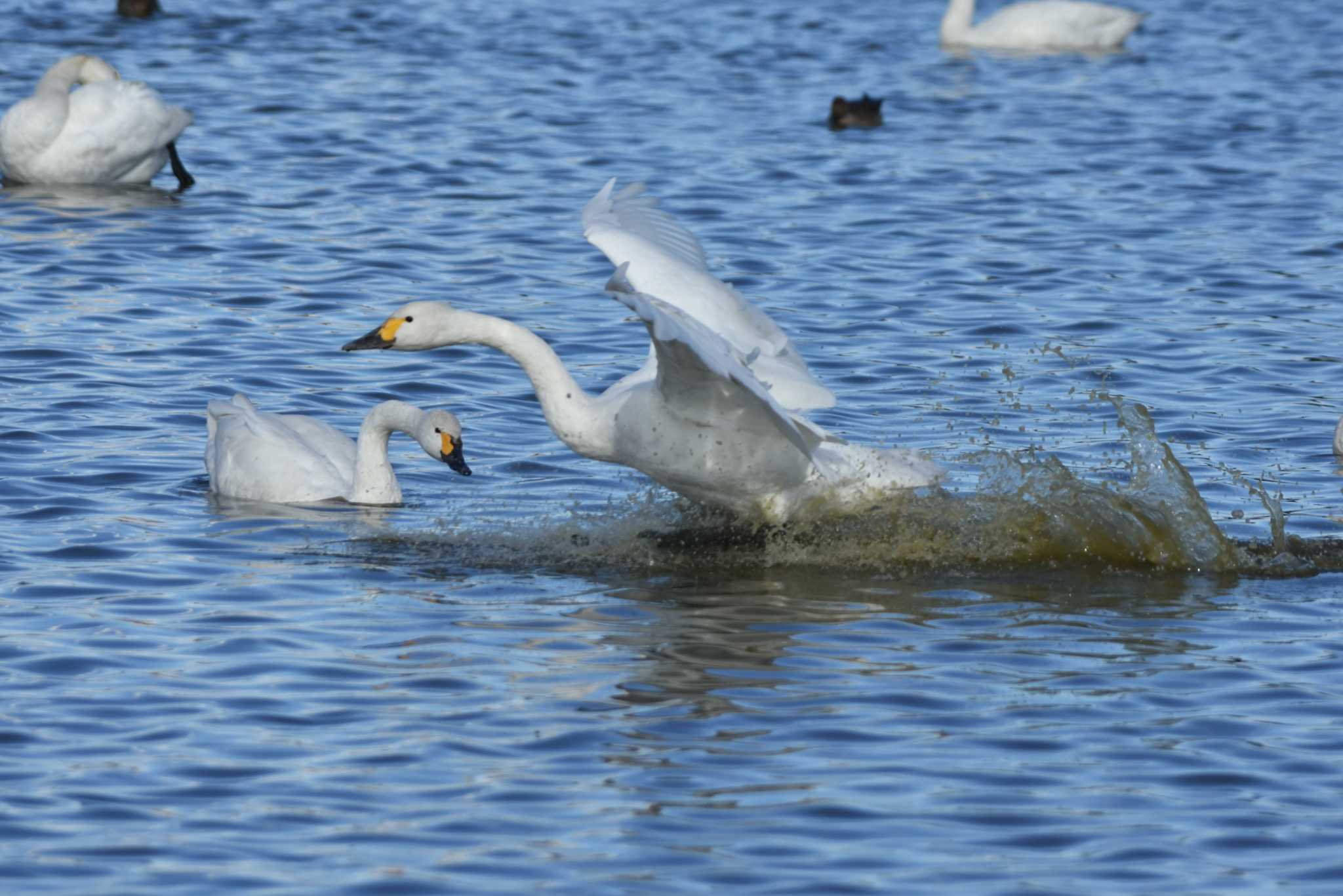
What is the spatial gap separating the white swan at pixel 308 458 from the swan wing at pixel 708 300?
1.09 meters

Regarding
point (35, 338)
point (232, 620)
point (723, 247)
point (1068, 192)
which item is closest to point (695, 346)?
point (232, 620)

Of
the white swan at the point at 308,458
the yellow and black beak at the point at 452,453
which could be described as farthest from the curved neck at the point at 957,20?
the yellow and black beak at the point at 452,453

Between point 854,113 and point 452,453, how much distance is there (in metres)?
10.3

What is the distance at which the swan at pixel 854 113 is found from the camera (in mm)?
19016

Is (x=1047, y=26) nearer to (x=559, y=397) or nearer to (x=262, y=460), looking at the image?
(x=262, y=460)

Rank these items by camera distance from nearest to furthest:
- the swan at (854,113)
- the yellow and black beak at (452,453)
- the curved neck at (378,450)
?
the yellow and black beak at (452,453) < the curved neck at (378,450) < the swan at (854,113)

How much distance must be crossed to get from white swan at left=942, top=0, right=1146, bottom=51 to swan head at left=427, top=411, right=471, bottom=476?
57.1 feet

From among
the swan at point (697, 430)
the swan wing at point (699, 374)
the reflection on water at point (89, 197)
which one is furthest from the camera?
the reflection on water at point (89, 197)

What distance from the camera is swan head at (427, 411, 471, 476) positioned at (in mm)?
9523

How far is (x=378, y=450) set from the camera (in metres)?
9.69

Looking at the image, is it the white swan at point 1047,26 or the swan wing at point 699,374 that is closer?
the swan wing at point 699,374

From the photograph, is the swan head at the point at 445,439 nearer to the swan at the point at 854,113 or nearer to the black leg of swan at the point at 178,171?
the black leg of swan at the point at 178,171

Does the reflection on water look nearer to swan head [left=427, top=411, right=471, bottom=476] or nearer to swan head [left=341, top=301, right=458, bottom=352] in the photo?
swan head [left=427, top=411, right=471, bottom=476]

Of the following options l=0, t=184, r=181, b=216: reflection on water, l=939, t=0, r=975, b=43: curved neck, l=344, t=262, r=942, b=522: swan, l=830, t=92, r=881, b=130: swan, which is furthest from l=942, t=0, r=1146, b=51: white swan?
l=344, t=262, r=942, b=522: swan
